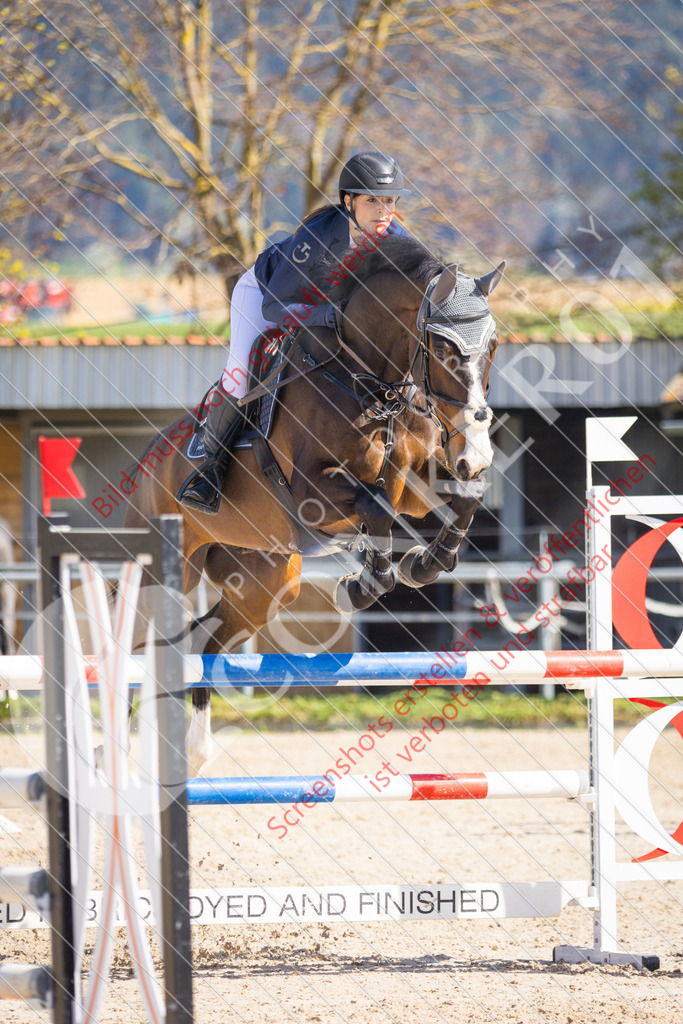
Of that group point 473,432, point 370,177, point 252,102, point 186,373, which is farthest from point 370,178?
point 252,102

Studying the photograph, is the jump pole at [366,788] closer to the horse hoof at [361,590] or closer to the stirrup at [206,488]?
the horse hoof at [361,590]

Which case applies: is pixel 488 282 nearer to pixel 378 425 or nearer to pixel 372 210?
pixel 372 210

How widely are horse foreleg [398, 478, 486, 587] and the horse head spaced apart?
0.09 meters

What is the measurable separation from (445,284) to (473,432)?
384 mm

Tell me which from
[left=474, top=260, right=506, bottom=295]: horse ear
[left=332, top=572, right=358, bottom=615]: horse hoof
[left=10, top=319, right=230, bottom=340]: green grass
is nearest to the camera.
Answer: [left=474, top=260, right=506, bottom=295]: horse ear

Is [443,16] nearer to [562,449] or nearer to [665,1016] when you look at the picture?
[562,449]

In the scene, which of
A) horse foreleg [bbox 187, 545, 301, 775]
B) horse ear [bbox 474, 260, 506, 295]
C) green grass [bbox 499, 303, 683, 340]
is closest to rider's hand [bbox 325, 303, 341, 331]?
horse ear [bbox 474, 260, 506, 295]

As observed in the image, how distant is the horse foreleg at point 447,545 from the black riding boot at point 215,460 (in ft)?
2.21

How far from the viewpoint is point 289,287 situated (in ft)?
9.13

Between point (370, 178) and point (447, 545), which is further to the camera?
point (447, 545)

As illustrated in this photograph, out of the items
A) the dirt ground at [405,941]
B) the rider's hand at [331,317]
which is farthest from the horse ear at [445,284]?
the dirt ground at [405,941]

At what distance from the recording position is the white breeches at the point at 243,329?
120 inches

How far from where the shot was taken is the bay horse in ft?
8.07

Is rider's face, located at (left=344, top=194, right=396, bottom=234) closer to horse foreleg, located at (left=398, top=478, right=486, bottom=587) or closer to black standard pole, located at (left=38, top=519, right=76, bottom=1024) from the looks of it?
horse foreleg, located at (left=398, top=478, right=486, bottom=587)
